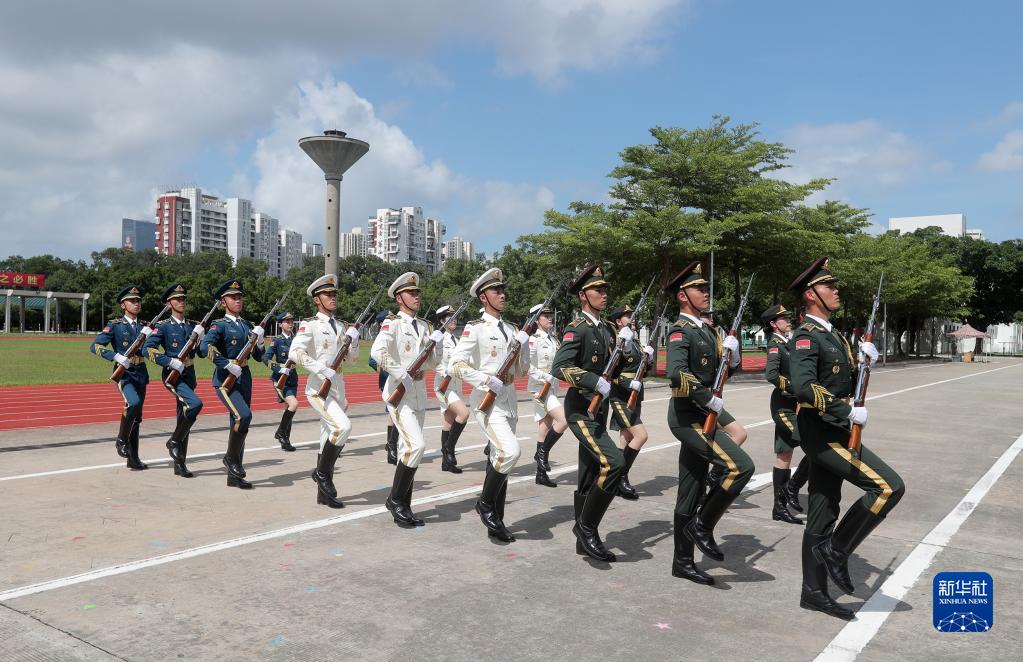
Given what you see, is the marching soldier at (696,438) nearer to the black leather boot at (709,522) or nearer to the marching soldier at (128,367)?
the black leather boot at (709,522)

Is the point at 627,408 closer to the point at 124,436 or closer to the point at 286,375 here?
the point at 124,436

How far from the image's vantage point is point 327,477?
725cm

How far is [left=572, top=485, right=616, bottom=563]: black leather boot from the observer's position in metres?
5.49

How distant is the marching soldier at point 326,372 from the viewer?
7.27 meters

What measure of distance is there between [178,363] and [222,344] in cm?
57

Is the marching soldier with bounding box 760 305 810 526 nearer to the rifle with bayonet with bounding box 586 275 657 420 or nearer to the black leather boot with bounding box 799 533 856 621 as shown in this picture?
the rifle with bayonet with bounding box 586 275 657 420

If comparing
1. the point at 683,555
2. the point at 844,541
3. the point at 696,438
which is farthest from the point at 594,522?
the point at 844,541

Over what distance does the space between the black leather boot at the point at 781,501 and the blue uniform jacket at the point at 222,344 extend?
5.87 meters

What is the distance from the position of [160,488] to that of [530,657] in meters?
5.47

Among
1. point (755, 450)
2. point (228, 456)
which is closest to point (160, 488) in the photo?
point (228, 456)

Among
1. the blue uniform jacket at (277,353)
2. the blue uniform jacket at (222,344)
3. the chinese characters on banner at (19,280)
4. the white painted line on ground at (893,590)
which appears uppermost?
the chinese characters on banner at (19,280)

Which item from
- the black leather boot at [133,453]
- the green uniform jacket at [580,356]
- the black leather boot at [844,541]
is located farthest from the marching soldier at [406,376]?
the black leather boot at [133,453]

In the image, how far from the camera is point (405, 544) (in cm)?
592

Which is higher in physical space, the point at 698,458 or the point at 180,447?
the point at 698,458
